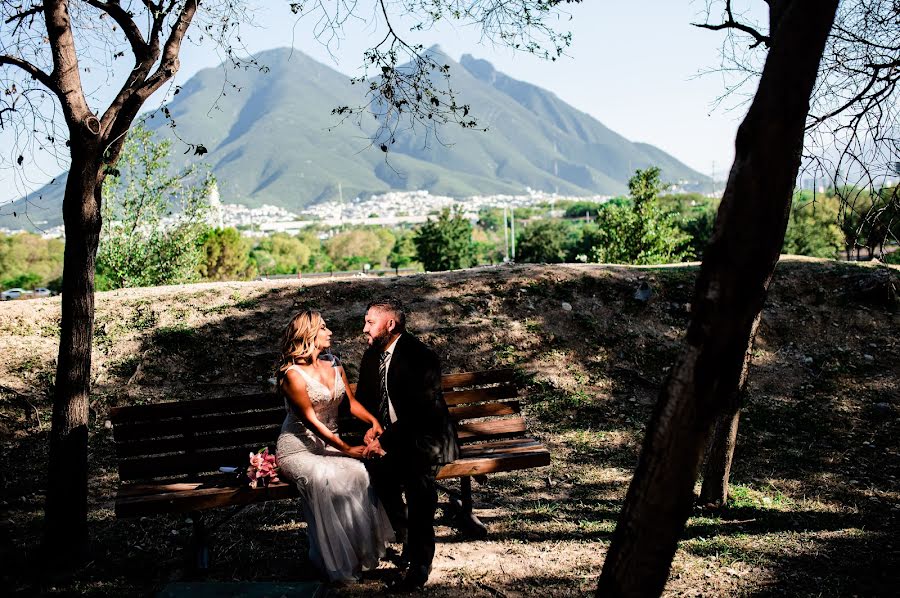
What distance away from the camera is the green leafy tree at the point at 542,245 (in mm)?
73312

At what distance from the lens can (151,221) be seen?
21672mm

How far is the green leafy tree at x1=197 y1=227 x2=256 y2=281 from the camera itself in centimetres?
3741

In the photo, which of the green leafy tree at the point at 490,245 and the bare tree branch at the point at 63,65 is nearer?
the bare tree branch at the point at 63,65

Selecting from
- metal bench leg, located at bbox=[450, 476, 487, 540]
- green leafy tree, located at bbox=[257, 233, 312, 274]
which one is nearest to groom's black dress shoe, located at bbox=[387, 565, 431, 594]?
metal bench leg, located at bbox=[450, 476, 487, 540]

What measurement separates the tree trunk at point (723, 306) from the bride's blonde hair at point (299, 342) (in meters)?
2.26

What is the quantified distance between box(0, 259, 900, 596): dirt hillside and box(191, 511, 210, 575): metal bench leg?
0.45 ft

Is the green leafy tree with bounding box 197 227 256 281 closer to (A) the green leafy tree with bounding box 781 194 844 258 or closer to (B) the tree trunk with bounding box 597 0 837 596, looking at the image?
(B) the tree trunk with bounding box 597 0 837 596

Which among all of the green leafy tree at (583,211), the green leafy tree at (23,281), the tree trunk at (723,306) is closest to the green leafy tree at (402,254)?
the green leafy tree at (23,281)

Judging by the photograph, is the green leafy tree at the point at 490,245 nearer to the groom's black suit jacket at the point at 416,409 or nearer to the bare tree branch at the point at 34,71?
the bare tree branch at the point at 34,71

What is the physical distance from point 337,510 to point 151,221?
1979cm

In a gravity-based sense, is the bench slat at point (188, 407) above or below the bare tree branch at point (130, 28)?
below

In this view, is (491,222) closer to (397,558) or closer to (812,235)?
(812,235)

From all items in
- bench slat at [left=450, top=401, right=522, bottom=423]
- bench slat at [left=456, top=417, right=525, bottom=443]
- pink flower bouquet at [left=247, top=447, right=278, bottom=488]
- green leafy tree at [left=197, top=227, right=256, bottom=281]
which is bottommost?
pink flower bouquet at [left=247, top=447, right=278, bottom=488]

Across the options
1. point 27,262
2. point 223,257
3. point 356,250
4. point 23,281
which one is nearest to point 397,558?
point 223,257
